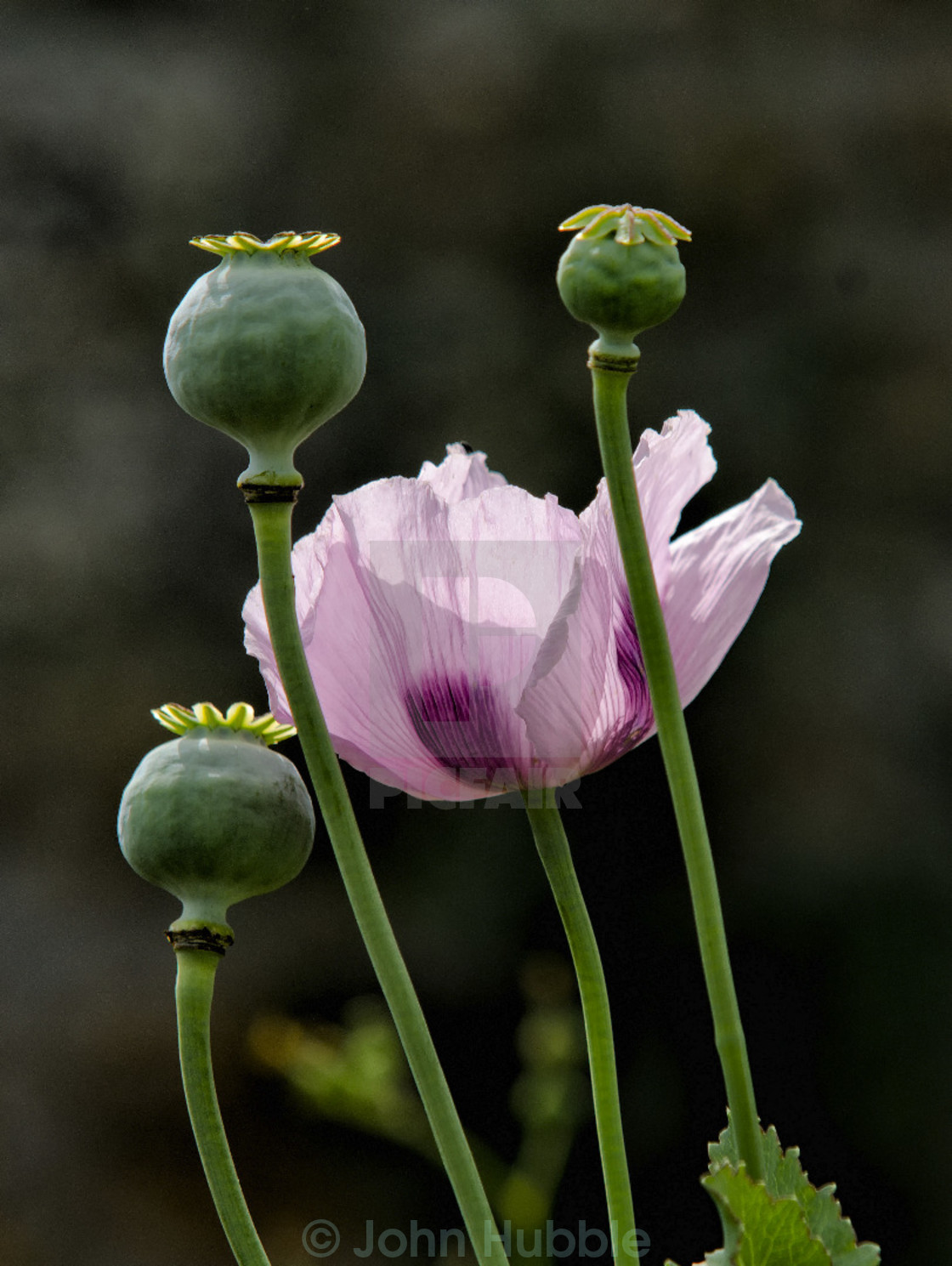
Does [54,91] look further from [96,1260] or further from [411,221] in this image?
[96,1260]

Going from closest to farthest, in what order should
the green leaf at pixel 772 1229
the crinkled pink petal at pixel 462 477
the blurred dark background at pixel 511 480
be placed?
the green leaf at pixel 772 1229, the crinkled pink petal at pixel 462 477, the blurred dark background at pixel 511 480

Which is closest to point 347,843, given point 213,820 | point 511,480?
point 213,820

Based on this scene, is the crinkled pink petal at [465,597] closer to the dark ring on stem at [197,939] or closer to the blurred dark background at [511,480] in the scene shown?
the dark ring on stem at [197,939]

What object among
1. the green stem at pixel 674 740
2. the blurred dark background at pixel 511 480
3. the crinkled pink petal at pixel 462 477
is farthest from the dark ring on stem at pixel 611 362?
the blurred dark background at pixel 511 480

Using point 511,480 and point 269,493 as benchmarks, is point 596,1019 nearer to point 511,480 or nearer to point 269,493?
point 269,493

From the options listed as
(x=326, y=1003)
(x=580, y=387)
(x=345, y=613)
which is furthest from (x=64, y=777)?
(x=345, y=613)

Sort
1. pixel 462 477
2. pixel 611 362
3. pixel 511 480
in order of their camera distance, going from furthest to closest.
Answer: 1. pixel 511 480
2. pixel 462 477
3. pixel 611 362
